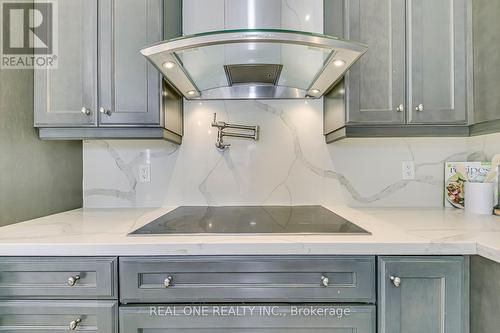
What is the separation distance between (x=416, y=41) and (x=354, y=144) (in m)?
0.61

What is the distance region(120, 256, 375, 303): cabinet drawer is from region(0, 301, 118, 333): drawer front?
0.08m

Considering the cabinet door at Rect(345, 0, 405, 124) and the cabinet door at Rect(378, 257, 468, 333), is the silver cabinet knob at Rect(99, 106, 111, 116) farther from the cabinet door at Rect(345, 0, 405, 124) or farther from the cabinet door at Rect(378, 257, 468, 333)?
the cabinet door at Rect(378, 257, 468, 333)

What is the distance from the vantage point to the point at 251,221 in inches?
51.4

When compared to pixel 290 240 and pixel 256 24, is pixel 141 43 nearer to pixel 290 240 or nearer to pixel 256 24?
pixel 256 24

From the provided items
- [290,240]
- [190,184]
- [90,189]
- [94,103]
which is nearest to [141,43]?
[94,103]

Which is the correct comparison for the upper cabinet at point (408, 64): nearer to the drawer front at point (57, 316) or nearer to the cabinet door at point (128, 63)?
the cabinet door at point (128, 63)

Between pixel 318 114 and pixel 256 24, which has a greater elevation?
pixel 256 24

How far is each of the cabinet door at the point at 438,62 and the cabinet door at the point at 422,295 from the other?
2.44ft

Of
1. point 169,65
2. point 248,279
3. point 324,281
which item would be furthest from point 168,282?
point 169,65

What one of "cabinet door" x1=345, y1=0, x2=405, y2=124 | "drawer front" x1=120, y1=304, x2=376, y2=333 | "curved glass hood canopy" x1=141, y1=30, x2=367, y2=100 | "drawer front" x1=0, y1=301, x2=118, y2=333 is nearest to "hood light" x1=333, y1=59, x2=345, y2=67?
"curved glass hood canopy" x1=141, y1=30, x2=367, y2=100

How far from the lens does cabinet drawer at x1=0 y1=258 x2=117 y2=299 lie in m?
0.96

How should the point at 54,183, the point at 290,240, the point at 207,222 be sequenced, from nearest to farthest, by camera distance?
the point at 290,240, the point at 207,222, the point at 54,183

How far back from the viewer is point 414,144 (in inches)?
69.1

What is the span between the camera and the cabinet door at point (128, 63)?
55.2 inches
